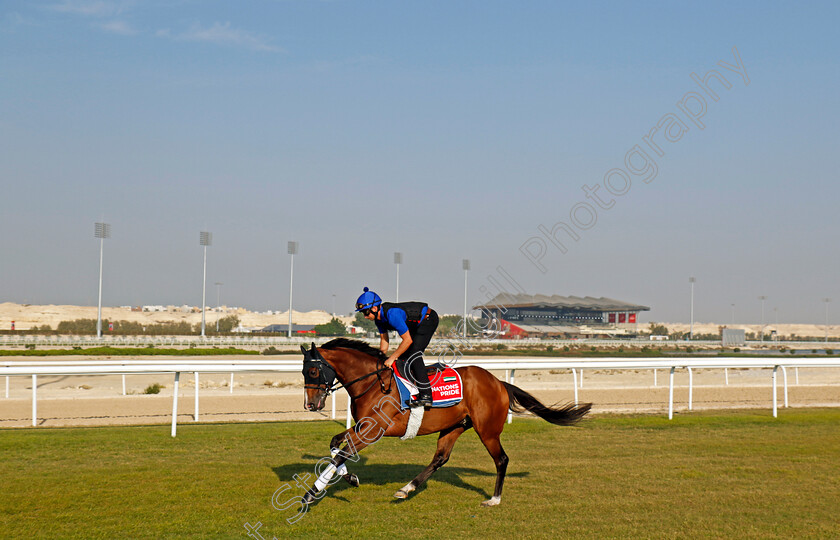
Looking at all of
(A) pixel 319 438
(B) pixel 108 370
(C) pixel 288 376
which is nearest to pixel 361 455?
(A) pixel 319 438

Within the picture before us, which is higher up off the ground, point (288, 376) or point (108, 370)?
point (108, 370)

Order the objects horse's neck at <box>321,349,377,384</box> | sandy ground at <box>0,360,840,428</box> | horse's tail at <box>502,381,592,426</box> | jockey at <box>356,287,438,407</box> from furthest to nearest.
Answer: sandy ground at <box>0,360,840,428</box> < horse's tail at <box>502,381,592,426</box> < horse's neck at <box>321,349,377,384</box> < jockey at <box>356,287,438,407</box>

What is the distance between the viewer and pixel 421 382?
20.8 ft

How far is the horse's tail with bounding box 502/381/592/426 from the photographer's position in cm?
722

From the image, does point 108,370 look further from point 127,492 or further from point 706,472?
point 706,472

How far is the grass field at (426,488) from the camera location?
533 cm

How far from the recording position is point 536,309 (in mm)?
96312

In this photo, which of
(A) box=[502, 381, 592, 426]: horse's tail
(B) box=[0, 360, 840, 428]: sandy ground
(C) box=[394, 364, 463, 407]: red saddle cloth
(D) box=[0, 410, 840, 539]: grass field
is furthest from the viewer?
(B) box=[0, 360, 840, 428]: sandy ground

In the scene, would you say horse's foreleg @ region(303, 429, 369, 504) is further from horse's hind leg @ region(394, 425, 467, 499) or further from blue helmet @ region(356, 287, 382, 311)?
blue helmet @ region(356, 287, 382, 311)

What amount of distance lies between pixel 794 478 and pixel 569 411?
8.18ft

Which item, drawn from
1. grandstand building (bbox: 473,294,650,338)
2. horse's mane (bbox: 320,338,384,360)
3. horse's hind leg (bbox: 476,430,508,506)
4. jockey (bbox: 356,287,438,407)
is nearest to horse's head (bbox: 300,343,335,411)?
horse's mane (bbox: 320,338,384,360)

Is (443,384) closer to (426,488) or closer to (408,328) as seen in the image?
(408,328)

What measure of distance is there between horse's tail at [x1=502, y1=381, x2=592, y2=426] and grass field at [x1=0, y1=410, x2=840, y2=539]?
62 centimetres

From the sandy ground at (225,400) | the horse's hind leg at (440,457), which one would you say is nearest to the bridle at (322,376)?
the horse's hind leg at (440,457)
